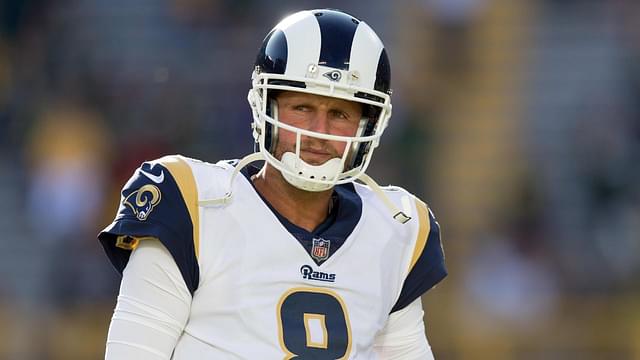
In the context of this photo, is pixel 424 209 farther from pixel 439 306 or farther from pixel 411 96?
pixel 411 96

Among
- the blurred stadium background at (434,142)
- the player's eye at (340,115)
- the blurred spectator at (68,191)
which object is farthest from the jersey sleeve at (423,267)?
the blurred spectator at (68,191)

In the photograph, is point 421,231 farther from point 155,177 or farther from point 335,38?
point 155,177

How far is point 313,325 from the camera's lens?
2859 mm

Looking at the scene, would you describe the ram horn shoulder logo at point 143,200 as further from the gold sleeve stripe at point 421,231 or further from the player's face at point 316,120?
the gold sleeve stripe at point 421,231

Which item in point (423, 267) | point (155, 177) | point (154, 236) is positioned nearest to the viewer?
point (154, 236)

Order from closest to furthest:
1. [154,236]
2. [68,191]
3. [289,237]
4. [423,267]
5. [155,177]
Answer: [154,236] < [155,177] < [289,237] < [423,267] < [68,191]

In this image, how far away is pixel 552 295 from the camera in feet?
24.5

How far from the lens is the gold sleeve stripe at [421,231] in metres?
3.12

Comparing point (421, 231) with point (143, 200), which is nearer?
point (143, 200)

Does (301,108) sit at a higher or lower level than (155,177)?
higher

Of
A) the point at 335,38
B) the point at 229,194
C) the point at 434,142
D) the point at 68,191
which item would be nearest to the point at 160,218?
the point at 229,194

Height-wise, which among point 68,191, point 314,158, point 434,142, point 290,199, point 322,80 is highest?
point 322,80

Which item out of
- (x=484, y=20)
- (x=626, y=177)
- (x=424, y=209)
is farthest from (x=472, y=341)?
(x=424, y=209)

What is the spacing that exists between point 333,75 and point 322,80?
0.11 ft
